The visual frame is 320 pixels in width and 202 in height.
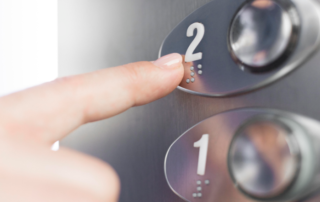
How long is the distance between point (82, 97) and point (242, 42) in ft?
0.48

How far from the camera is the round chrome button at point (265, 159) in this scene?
0.59 feet

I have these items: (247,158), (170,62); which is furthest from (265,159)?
(170,62)

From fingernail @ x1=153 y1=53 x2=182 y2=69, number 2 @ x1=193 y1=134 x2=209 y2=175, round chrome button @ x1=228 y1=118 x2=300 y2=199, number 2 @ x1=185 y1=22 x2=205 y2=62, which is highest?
number 2 @ x1=185 y1=22 x2=205 y2=62

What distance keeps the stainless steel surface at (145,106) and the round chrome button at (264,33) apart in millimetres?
20

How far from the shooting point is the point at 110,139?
1.11ft

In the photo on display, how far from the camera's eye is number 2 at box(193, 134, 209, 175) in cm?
24

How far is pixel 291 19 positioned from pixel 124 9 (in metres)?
0.21

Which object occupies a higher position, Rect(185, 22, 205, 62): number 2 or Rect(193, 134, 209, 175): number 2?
Rect(185, 22, 205, 62): number 2

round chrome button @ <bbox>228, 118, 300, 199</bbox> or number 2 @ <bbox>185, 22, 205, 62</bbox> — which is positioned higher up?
number 2 @ <bbox>185, 22, 205, 62</bbox>

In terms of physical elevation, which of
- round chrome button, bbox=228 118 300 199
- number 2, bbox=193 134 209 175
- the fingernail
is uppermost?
the fingernail

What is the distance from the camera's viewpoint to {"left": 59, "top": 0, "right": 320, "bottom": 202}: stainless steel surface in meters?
0.21

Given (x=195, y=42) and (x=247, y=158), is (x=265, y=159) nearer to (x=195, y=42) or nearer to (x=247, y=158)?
(x=247, y=158)

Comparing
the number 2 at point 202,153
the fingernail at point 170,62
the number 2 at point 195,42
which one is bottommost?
the number 2 at point 202,153

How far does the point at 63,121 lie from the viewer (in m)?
Answer: 0.22
